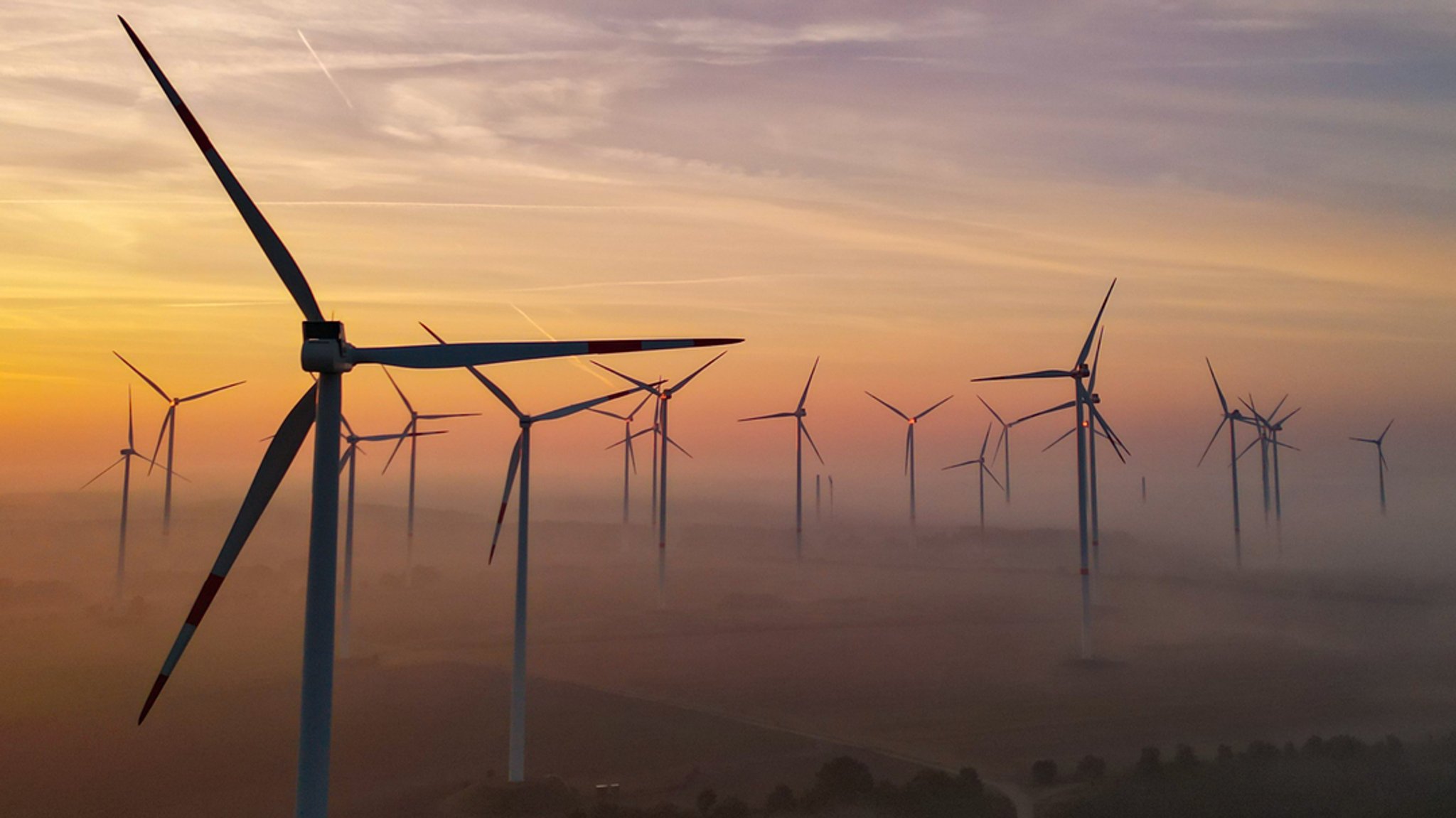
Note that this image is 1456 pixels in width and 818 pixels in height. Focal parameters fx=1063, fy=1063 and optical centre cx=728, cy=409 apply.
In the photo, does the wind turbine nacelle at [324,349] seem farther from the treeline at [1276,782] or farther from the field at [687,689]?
the treeline at [1276,782]

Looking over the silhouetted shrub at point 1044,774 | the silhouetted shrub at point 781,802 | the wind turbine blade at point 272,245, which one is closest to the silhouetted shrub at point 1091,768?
the silhouetted shrub at point 1044,774

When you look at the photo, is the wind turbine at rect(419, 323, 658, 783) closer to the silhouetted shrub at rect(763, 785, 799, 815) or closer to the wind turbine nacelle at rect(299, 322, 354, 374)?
the silhouetted shrub at rect(763, 785, 799, 815)

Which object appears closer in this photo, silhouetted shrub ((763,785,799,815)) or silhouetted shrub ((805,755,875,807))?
silhouetted shrub ((763,785,799,815))

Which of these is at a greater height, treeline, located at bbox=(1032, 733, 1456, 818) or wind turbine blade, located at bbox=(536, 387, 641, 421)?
wind turbine blade, located at bbox=(536, 387, 641, 421)

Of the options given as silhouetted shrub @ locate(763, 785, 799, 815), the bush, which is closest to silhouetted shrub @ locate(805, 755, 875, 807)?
silhouetted shrub @ locate(763, 785, 799, 815)

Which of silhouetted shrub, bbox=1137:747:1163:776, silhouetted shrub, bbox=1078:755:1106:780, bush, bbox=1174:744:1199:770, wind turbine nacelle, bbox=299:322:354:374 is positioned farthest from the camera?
bush, bbox=1174:744:1199:770

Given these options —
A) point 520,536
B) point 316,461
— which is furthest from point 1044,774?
point 316,461
